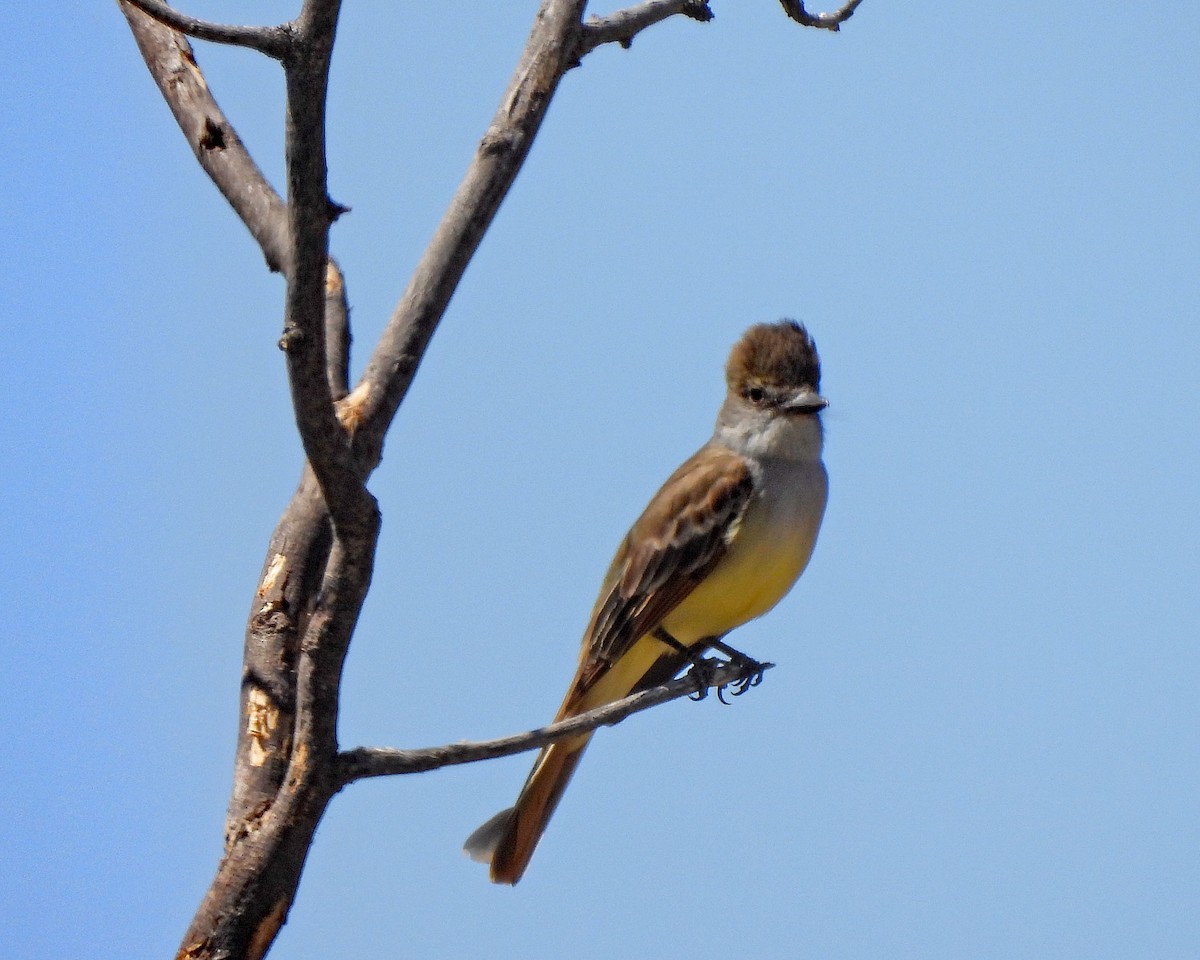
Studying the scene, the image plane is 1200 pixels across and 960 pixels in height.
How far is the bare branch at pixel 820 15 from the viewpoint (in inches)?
185

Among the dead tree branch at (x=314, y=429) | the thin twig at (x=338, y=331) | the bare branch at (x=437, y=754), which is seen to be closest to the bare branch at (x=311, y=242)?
the dead tree branch at (x=314, y=429)

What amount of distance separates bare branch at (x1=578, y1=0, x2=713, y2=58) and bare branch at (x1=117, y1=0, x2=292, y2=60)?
1.49 meters

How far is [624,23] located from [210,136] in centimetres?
142

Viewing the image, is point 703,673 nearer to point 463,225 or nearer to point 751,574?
point 751,574

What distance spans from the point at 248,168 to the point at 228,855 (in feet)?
7.05

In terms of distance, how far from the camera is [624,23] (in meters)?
4.12

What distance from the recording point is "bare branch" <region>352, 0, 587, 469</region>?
3.45m

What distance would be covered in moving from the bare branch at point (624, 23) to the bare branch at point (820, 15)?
1.68 feet

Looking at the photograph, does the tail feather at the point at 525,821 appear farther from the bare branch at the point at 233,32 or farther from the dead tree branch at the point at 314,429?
the bare branch at the point at 233,32

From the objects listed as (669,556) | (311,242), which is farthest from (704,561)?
(311,242)

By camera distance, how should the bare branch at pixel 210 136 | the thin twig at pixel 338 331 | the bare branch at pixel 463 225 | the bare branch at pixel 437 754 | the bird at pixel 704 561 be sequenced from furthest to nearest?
the bird at pixel 704 561, the bare branch at pixel 210 136, the thin twig at pixel 338 331, the bare branch at pixel 463 225, the bare branch at pixel 437 754

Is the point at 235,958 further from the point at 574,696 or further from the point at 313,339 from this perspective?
the point at 574,696

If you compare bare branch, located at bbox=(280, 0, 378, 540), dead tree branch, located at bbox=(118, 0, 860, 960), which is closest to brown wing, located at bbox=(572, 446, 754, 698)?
dead tree branch, located at bbox=(118, 0, 860, 960)

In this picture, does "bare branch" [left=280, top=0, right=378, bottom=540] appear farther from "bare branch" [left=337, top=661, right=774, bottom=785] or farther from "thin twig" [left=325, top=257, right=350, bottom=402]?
"thin twig" [left=325, top=257, right=350, bottom=402]
